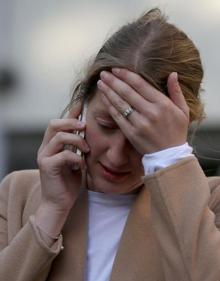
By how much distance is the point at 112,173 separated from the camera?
1698mm

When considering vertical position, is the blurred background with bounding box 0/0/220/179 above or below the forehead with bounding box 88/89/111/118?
below

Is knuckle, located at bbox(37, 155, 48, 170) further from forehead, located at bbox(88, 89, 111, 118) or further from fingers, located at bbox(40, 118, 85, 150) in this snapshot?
forehead, located at bbox(88, 89, 111, 118)

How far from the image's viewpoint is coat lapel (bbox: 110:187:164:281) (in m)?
1.65

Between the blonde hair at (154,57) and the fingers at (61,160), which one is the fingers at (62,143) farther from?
the blonde hair at (154,57)

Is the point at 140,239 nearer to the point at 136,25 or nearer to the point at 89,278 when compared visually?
the point at 89,278

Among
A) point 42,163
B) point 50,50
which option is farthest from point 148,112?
point 50,50

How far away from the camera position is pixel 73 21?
3984mm

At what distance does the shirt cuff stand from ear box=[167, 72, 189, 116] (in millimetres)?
78

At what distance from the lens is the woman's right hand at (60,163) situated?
170cm

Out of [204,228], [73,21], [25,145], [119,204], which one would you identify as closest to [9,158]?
[25,145]

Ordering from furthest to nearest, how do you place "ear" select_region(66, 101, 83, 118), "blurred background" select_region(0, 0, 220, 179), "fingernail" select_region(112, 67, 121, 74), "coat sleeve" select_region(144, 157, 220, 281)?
"blurred background" select_region(0, 0, 220, 179) → "ear" select_region(66, 101, 83, 118) → "fingernail" select_region(112, 67, 121, 74) → "coat sleeve" select_region(144, 157, 220, 281)

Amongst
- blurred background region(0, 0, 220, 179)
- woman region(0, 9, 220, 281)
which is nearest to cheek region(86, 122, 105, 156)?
woman region(0, 9, 220, 281)

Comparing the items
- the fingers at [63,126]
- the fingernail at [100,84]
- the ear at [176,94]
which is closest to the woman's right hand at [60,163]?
the fingers at [63,126]

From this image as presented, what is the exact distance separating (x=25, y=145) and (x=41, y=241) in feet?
8.12
